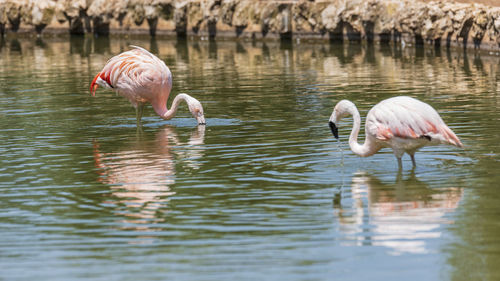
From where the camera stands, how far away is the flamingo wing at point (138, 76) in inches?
490

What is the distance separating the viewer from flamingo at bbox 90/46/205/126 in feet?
40.8

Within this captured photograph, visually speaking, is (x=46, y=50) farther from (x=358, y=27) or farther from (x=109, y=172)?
(x=109, y=172)

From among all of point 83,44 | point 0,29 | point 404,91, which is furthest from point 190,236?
point 0,29

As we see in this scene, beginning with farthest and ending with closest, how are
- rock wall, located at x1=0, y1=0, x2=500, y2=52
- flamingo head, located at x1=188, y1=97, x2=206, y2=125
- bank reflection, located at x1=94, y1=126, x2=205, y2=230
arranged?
rock wall, located at x1=0, y1=0, x2=500, y2=52 → flamingo head, located at x1=188, y1=97, x2=206, y2=125 → bank reflection, located at x1=94, y1=126, x2=205, y2=230

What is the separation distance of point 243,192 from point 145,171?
152 cm

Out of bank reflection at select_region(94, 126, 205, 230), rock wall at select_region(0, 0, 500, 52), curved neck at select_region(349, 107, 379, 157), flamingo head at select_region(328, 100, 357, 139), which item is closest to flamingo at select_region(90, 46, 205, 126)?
bank reflection at select_region(94, 126, 205, 230)

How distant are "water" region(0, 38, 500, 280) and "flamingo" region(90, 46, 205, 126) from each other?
1.16 feet

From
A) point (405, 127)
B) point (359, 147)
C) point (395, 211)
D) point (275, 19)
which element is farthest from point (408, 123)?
point (275, 19)

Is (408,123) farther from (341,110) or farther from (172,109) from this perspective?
(172,109)

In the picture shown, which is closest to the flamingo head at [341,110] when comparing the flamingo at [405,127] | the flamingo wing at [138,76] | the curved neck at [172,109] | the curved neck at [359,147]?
the curved neck at [359,147]

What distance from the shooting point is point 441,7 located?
81.8ft

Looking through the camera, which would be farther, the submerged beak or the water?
the submerged beak

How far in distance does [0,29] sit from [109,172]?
28.0 meters

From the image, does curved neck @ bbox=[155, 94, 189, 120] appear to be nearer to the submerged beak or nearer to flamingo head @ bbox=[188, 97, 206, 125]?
flamingo head @ bbox=[188, 97, 206, 125]
